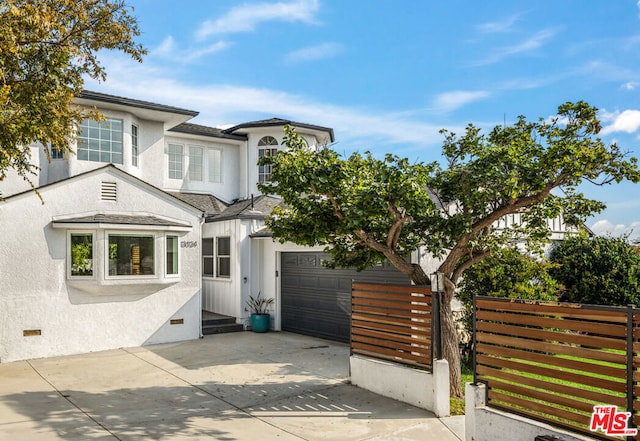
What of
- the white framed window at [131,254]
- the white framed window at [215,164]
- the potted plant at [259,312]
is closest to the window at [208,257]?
the potted plant at [259,312]

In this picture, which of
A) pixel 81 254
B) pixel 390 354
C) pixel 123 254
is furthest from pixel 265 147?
pixel 390 354

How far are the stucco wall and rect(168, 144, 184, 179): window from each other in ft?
15.7

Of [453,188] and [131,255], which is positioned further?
[131,255]

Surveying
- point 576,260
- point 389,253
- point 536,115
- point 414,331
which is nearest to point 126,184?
point 389,253

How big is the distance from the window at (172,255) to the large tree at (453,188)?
→ 522 centimetres

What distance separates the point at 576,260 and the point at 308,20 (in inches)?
375

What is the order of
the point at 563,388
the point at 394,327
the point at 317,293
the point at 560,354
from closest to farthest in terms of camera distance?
the point at 563,388 < the point at 560,354 < the point at 394,327 < the point at 317,293

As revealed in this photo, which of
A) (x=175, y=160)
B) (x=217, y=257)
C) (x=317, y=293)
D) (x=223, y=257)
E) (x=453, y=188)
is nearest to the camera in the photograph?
(x=453, y=188)

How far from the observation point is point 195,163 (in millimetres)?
17609

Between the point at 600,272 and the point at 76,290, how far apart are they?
43.5 ft

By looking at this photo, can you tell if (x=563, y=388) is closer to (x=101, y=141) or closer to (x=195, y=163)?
(x=101, y=141)

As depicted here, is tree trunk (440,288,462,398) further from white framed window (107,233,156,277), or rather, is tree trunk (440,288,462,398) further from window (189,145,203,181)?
window (189,145,203,181)

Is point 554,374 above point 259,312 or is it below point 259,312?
above

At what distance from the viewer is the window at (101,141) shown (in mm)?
13602
